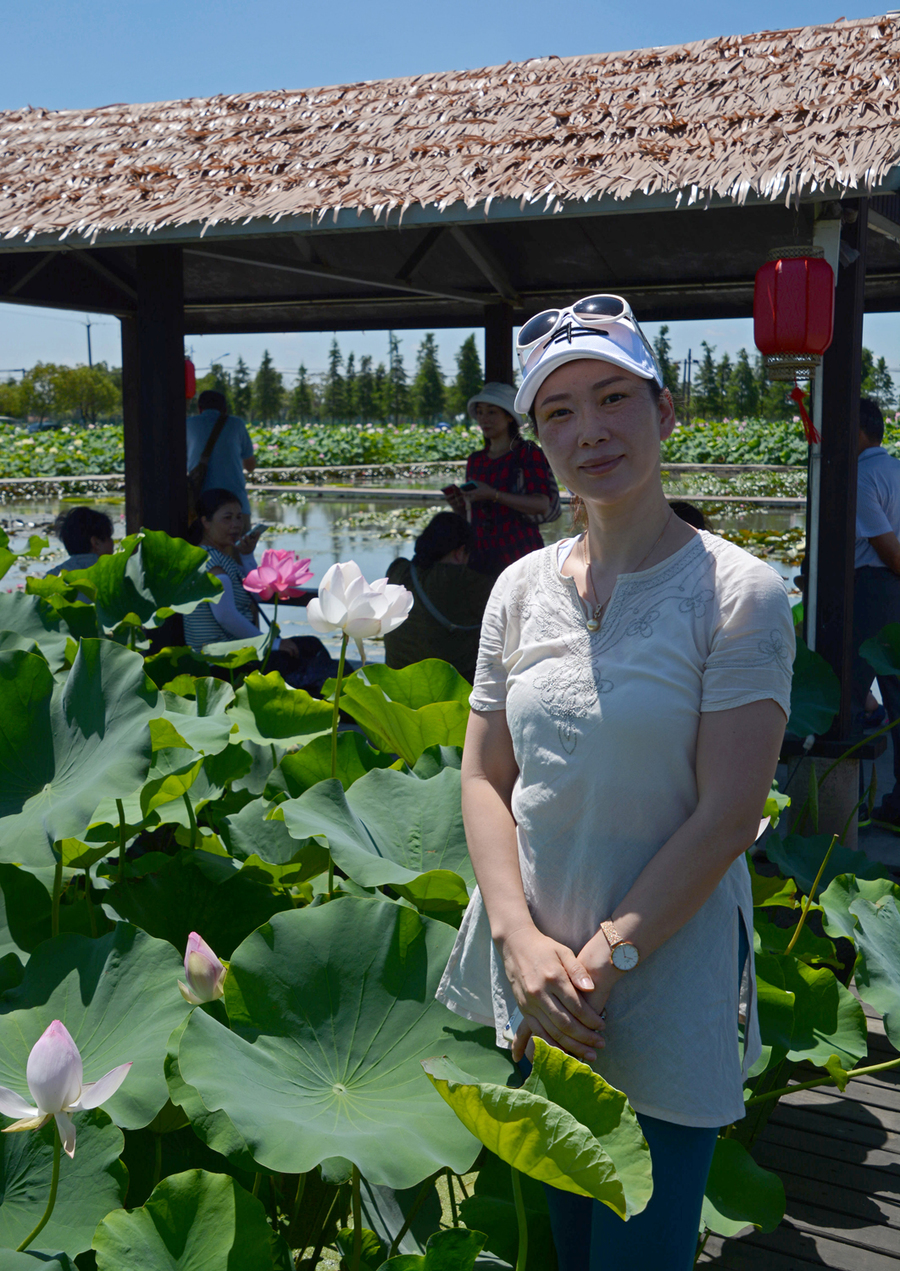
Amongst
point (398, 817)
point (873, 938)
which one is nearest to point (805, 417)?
point (873, 938)

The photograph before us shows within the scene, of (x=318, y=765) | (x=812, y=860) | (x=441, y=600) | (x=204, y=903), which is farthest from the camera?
(x=441, y=600)

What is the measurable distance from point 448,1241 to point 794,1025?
894 millimetres

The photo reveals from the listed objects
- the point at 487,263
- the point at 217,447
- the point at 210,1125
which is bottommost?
the point at 210,1125

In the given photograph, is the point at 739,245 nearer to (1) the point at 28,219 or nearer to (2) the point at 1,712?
(1) the point at 28,219

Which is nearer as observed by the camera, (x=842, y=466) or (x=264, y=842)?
(x=264, y=842)

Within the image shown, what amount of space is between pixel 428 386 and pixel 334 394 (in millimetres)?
4782

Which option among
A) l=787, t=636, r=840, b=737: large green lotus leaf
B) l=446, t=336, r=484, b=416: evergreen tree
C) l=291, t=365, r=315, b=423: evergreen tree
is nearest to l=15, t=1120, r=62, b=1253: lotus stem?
l=787, t=636, r=840, b=737: large green lotus leaf

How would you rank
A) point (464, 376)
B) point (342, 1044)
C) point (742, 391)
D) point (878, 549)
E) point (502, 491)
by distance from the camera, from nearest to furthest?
point (342, 1044)
point (878, 549)
point (502, 491)
point (742, 391)
point (464, 376)

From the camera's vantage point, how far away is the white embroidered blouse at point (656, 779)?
1053 mm

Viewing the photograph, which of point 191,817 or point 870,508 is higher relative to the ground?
point 870,508

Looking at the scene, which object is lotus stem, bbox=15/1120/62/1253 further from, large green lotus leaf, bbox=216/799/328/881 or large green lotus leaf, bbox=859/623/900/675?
large green lotus leaf, bbox=859/623/900/675

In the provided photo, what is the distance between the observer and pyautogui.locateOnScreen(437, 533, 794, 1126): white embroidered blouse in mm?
1053

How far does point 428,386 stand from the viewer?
179 feet

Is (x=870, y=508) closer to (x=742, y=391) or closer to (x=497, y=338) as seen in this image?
(x=497, y=338)
